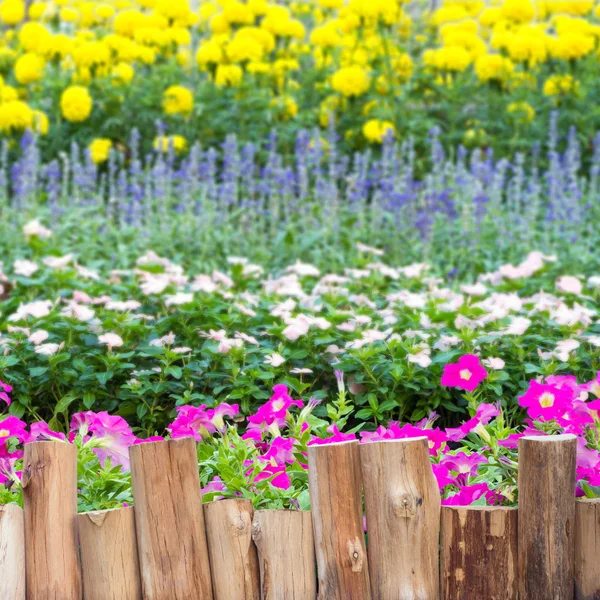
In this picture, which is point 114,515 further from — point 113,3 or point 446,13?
point 113,3

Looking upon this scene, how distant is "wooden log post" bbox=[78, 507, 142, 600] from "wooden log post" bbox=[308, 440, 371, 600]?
1.21 feet

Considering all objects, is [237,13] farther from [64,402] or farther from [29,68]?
[64,402]

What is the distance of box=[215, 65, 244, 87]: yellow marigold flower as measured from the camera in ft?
24.4

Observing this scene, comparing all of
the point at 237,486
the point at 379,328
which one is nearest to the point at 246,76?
the point at 379,328

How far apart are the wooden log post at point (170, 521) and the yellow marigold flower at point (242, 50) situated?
232 inches

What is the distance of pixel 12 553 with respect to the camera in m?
1.98

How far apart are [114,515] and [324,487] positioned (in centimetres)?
42

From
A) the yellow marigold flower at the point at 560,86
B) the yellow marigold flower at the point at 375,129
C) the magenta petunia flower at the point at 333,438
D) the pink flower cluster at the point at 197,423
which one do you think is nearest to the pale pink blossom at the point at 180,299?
the pink flower cluster at the point at 197,423

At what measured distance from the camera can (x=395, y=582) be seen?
1.97m

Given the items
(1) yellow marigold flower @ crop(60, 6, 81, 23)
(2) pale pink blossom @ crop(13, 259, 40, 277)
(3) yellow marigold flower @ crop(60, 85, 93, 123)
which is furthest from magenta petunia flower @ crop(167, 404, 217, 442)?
(1) yellow marigold flower @ crop(60, 6, 81, 23)

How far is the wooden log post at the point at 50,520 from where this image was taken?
197cm

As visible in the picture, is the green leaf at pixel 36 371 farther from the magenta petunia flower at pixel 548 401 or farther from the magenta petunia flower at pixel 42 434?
the magenta petunia flower at pixel 548 401

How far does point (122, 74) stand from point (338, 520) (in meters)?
6.11

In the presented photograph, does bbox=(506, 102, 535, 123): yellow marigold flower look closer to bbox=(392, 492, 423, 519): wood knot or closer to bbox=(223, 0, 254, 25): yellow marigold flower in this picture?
bbox=(223, 0, 254, 25): yellow marigold flower
